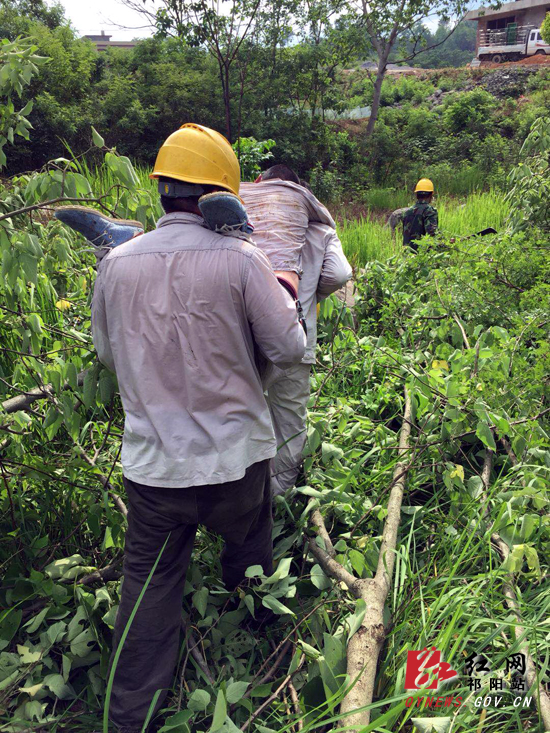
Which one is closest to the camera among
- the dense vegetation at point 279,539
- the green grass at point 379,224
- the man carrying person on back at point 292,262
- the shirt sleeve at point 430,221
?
the dense vegetation at point 279,539

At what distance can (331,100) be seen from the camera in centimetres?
1873

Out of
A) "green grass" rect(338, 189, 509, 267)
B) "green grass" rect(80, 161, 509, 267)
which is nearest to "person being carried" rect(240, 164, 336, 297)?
"green grass" rect(338, 189, 509, 267)

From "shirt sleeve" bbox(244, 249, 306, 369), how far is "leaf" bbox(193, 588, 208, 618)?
2.90ft

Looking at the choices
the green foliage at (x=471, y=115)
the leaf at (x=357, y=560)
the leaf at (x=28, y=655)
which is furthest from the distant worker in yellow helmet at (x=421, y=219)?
the green foliage at (x=471, y=115)

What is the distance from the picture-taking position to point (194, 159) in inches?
66.7

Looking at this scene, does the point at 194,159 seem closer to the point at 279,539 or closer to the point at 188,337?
the point at 188,337

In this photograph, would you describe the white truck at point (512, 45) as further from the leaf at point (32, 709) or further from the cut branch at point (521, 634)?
the leaf at point (32, 709)

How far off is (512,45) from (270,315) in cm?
3927

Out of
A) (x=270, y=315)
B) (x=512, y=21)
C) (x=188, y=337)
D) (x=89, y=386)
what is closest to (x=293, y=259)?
(x=270, y=315)

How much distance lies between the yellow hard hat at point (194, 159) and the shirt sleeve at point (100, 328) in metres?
0.39

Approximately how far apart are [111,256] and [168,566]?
0.99m

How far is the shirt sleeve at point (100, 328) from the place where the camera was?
1.77 metres

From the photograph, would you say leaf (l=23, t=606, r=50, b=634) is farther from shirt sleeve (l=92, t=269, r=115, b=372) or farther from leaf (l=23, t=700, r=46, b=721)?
shirt sleeve (l=92, t=269, r=115, b=372)

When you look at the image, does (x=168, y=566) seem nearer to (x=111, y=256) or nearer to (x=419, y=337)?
(x=111, y=256)
